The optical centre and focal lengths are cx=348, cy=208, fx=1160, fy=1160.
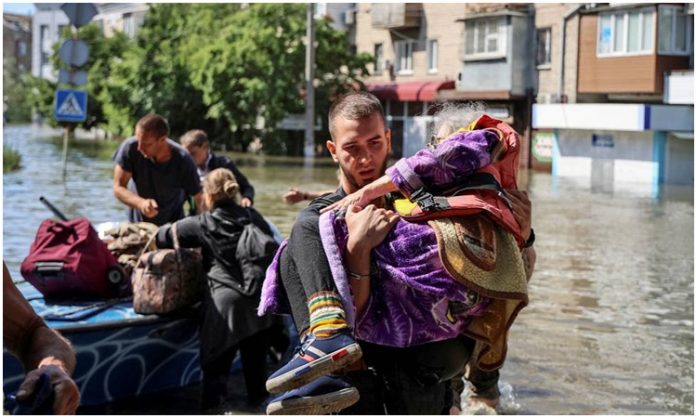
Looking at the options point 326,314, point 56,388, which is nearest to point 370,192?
point 326,314

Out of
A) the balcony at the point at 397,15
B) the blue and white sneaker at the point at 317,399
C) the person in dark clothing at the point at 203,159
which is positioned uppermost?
the balcony at the point at 397,15

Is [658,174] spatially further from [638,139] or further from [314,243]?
[314,243]

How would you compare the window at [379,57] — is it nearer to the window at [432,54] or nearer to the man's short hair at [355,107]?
the window at [432,54]

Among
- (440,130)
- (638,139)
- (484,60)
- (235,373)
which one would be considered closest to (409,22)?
(484,60)

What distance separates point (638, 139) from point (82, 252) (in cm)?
3043

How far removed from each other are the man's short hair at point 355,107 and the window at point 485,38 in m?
39.0

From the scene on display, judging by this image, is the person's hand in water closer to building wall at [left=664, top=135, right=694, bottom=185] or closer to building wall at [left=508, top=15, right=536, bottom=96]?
building wall at [left=664, top=135, right=694, bottom=185]

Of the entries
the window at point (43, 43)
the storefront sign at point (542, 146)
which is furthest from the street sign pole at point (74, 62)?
the window at point (43, 43)

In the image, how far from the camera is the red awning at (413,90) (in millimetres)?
45312

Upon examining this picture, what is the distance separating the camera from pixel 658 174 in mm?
35344

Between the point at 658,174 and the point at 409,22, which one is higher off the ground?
the point at 409,22

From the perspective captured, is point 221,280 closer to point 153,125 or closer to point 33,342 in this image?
point 153,125

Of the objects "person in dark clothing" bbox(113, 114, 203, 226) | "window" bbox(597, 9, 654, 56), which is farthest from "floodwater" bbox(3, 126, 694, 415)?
"window" bbox(597, 9, 654, 56)

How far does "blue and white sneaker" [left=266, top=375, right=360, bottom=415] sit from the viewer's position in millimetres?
3627
